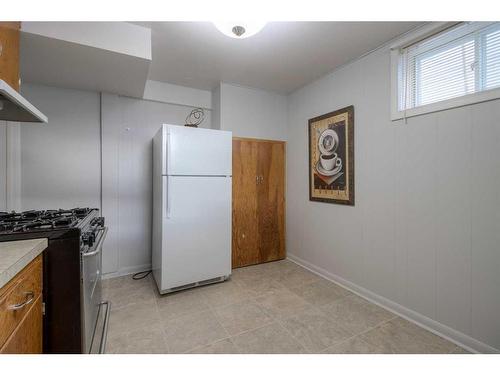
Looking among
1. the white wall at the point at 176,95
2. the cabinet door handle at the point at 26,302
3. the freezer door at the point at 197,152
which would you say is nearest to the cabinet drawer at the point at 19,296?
the cabinet door handle at the point at 26,302

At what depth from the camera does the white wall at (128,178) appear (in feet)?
9.11

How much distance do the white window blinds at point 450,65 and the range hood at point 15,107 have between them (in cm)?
267

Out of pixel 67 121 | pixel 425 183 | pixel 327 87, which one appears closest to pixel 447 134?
pixel 425 183

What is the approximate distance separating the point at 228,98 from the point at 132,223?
1.98 m

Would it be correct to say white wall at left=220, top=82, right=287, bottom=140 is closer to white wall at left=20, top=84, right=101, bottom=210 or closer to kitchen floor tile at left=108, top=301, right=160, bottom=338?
white wall at left=20, top=84, right=101, bottom=210

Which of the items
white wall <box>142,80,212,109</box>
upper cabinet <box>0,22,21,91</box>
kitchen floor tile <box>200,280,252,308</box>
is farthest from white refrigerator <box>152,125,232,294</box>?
upper cabinet <box>0,22,21,91</box>

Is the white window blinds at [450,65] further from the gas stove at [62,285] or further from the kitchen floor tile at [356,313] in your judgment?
the gas stove at [62,285]

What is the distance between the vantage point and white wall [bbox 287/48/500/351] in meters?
1.58

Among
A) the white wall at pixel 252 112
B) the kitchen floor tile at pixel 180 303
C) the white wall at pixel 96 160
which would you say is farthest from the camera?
the white wall at pixel 252 112

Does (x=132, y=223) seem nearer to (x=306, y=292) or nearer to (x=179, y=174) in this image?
(x=179, y=174)

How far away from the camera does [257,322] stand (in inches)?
75.7

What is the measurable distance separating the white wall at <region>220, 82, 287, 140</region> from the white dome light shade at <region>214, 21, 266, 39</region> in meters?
1.54

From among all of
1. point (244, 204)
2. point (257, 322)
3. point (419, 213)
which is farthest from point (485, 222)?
point (244, 204)
